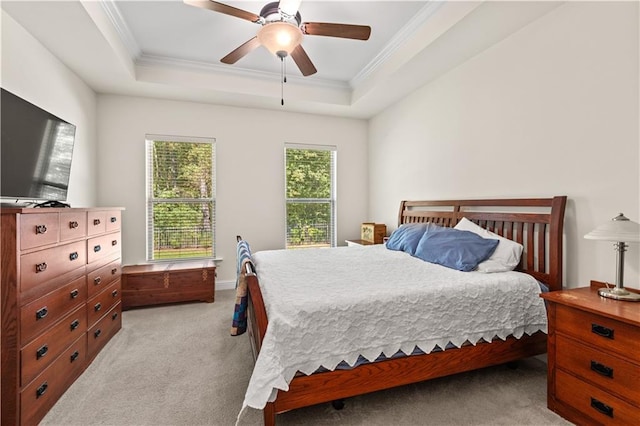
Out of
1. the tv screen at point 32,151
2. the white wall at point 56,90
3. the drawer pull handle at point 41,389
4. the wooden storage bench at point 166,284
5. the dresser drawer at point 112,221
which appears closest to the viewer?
the drawer pull handle at point 41,389

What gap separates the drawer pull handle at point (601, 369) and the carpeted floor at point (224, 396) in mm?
383

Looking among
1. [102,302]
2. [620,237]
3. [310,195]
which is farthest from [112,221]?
[620,237]

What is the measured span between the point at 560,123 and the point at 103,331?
407 centimetres

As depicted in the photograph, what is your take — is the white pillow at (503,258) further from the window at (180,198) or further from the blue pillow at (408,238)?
the window at (180,198)

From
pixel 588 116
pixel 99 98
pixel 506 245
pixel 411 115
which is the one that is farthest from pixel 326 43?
pixel 99 98

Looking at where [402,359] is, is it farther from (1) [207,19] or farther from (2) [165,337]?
(1) [207,19]

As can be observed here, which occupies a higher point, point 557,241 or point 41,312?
point 557,241

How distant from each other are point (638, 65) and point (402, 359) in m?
2.30

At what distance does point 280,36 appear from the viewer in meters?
2.20

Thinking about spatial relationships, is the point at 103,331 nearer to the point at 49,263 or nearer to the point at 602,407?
the point at 49,263

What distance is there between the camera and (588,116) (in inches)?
82.4

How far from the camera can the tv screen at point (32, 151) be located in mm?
1919

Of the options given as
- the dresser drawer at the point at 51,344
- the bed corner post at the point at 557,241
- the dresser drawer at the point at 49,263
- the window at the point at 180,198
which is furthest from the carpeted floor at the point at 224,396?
the window at the point at 180,198

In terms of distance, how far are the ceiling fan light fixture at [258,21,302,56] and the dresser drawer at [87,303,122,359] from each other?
2.61 meters
